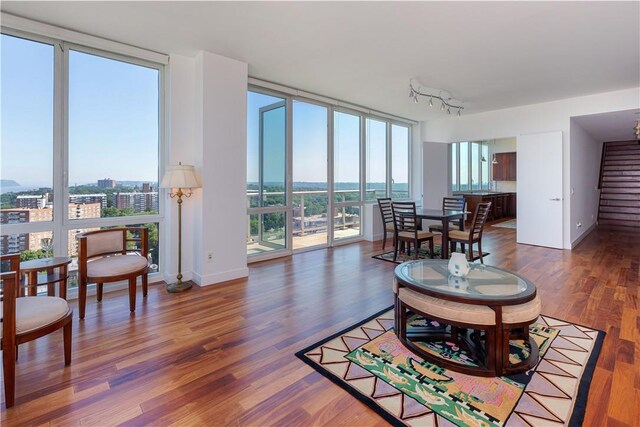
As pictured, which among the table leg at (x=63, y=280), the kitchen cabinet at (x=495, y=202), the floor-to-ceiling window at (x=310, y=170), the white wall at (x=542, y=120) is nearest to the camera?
the table leg at (x=63, y=280)

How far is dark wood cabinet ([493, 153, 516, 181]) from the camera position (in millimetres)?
10766

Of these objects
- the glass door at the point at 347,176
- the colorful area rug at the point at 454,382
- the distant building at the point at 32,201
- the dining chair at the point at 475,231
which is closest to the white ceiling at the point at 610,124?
the dining chair at the point at 475,231

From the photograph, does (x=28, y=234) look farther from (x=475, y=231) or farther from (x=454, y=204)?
(x=454, y=204)

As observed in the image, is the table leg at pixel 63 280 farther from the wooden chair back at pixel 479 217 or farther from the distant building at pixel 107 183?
the wooden chair back at pixel 479 217

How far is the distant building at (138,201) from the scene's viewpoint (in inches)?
143

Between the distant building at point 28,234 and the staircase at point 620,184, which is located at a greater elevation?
the staircase at point 620,184

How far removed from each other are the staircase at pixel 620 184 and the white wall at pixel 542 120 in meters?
4.50

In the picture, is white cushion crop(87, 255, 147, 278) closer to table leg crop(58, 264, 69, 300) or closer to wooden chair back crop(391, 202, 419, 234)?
table leg crop(58, 264, 69, 300)

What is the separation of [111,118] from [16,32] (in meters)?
1.00

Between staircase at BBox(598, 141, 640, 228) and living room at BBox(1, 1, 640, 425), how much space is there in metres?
4.17

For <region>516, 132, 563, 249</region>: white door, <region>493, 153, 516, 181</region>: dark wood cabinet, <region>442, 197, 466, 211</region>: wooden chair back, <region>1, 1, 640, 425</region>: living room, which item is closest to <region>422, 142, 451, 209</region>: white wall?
<region>442, 197, 466, 211</region>: wooden chair back

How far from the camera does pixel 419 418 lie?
5.31 ft

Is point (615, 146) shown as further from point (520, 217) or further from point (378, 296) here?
point (378, 296)

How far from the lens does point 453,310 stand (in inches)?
78.3
